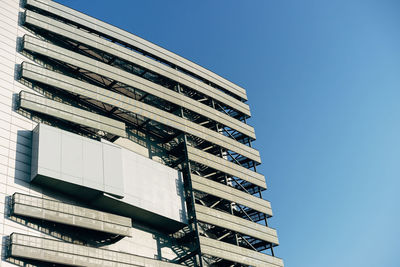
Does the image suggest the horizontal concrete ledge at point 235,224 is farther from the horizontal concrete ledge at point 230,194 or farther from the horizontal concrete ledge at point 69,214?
the horizontal concrete ledge at point 69,214

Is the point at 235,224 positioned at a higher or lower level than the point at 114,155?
lower

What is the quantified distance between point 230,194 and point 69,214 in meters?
33.6

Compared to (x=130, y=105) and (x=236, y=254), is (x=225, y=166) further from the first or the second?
(x=130, y=105)

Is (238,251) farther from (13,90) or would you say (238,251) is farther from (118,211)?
(13,90)

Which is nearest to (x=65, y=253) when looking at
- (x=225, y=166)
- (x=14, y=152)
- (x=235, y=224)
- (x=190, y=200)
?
(x=14, y=152)

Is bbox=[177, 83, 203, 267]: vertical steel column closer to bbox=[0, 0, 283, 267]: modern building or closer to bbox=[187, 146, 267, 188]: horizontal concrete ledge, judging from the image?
bbox=[0, 0, 283, 267]: modern building

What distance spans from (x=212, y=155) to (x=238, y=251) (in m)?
17.7

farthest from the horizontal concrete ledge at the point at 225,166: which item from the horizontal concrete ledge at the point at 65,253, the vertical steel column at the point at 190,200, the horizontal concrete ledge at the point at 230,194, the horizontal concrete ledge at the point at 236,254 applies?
the horizontal concrete ledge at the point at 65,253

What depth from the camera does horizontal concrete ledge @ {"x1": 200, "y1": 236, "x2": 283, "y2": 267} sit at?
83.2 meters

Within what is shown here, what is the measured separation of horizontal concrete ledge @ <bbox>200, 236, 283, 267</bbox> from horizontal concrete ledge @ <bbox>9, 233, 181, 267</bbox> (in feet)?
43.4

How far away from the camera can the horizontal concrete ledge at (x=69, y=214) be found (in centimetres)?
6475

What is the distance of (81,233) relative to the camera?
→ 71875mm

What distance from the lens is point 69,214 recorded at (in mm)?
68688

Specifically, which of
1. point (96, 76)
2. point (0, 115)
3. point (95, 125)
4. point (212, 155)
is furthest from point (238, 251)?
point (0, 115)
